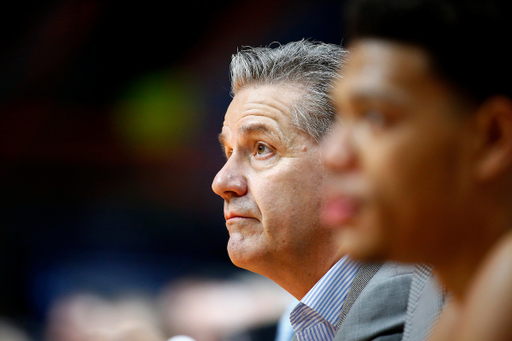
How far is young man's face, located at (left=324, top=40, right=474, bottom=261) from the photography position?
49 centimetres

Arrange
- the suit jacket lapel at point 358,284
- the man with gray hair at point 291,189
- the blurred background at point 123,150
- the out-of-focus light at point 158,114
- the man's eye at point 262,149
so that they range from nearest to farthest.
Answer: the suit jacket lapel at point 358,284 → the man with gray hair at point 291,189 → the man's eye at point 262,149 → the blurred background at point 123,150 → the out-of-focus light at point 158,114

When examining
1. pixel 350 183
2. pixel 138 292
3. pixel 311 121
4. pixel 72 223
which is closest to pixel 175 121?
pixel 72 223

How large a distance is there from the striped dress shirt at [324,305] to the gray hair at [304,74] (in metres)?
0.39

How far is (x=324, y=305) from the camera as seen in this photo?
123 cm

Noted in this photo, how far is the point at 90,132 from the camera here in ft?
13.6

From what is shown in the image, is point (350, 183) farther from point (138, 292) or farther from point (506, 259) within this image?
point (138, 292)

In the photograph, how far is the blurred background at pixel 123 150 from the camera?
356 cm

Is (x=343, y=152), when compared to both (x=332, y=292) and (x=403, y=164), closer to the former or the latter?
(x=403, y=164)

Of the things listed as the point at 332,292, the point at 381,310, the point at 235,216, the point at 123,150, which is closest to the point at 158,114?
the point at 123,150

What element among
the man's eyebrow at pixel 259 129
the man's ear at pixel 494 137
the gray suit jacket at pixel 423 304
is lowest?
the gray suit jacket at pixel 423 304

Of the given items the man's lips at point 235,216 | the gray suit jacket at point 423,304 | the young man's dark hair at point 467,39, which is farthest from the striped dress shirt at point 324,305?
the young man's dark hair at point 467,39

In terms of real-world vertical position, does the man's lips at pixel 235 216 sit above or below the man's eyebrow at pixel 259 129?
below

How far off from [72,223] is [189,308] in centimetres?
148

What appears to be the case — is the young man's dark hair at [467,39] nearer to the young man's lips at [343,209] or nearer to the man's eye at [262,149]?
the young man's lips at [343,209]
